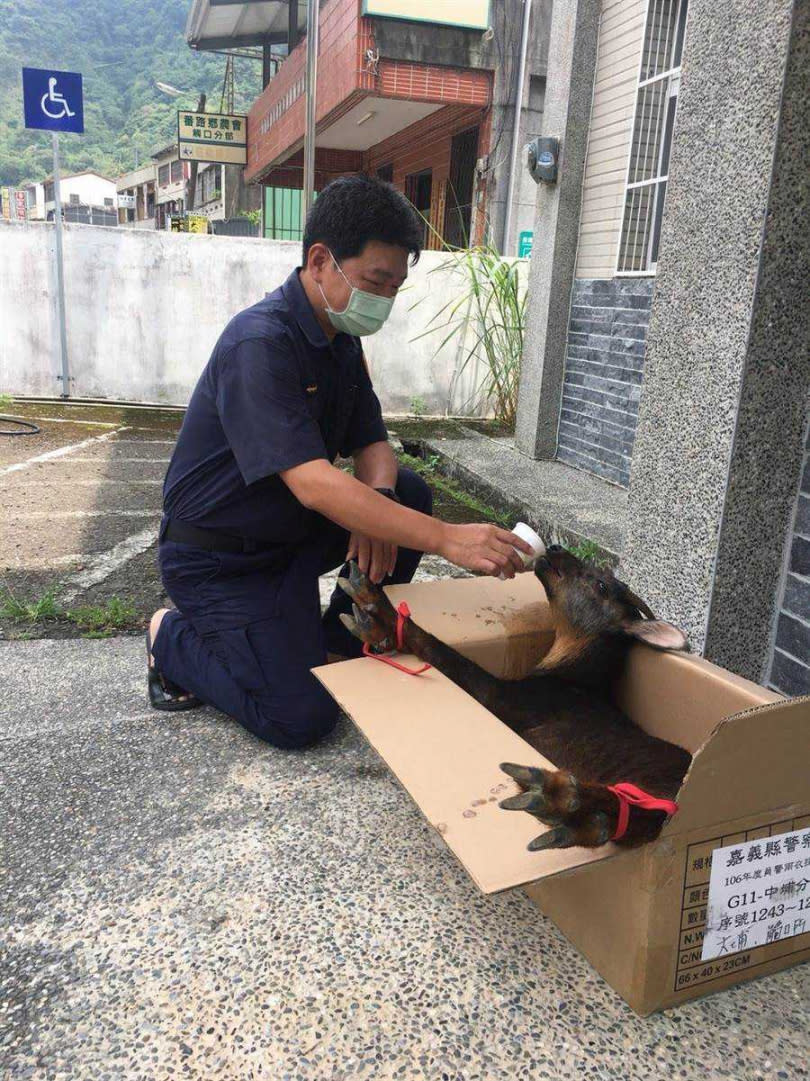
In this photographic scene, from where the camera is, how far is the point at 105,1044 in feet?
4.38

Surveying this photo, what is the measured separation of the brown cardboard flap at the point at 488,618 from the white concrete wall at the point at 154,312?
19.7ft

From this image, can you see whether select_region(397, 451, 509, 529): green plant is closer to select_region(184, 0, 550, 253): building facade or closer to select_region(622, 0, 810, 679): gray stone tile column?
select_region(622, 0, 810, 679): gray stone tile column

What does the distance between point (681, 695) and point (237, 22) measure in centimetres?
1925

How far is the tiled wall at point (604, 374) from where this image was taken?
5.23 m

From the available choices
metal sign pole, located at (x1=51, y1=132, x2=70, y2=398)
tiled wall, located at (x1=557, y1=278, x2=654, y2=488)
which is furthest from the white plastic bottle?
metal sign pole, located at (x1=51, y1=132, x2=70, y2=398)

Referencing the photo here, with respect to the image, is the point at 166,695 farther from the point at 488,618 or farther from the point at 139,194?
the point at 139,194

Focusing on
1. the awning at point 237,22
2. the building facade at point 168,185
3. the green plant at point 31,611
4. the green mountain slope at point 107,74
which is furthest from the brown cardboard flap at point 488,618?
the green mountain slope at point 107,74

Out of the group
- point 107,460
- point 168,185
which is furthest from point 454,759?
point 168,185

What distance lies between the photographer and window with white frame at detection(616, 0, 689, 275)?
203 inches

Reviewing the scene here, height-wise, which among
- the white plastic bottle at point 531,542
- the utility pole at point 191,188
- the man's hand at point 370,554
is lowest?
the man's hand at point 370,554

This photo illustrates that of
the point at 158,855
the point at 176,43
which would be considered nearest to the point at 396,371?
the point at 158,855

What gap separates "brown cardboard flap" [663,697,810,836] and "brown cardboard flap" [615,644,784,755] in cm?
29

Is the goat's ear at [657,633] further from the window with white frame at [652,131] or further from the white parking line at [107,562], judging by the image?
the window with white frame at [652,131]

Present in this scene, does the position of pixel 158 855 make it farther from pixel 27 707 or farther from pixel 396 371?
pixel 396 371
